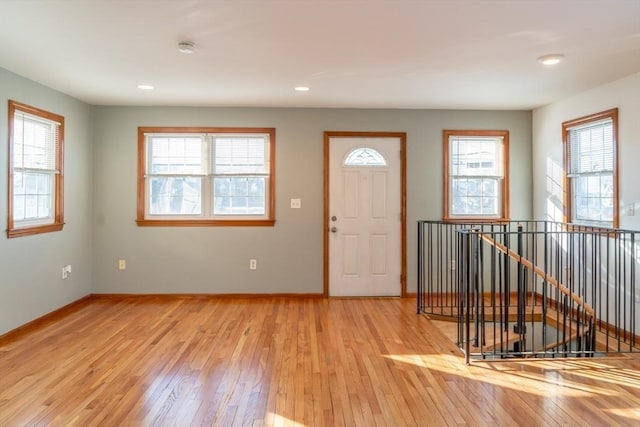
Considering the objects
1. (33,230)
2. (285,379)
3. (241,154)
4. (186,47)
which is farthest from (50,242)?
(285,379)

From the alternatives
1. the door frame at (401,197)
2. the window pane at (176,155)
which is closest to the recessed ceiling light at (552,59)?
the door frame at (401,197)

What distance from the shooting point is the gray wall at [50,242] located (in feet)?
13.4

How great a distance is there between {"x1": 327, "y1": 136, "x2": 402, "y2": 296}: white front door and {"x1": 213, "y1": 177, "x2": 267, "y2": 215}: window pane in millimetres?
926

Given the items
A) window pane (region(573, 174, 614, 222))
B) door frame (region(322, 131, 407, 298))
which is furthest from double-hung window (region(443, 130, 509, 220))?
window pane (region(573, 174, 614, 222))

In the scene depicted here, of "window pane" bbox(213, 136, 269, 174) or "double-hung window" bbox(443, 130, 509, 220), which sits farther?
"double-hung window" bbox(443, 130, 509, 220)

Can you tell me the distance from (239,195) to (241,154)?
535mm

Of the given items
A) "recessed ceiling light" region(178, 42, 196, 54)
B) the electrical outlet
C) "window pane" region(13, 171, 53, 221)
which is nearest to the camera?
"recessed ceiling light" region(178, 42, 196, 54)

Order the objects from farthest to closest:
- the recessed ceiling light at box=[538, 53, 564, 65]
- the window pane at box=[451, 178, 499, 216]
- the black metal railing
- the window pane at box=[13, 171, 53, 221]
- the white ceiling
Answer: the window pane at box=[451, 178, 499, 216], the window pane at box=[13, 171, 53, 221], the black metal railing, the recessed ceiling light at box=[538, 53, 564, 65], the white ceiling

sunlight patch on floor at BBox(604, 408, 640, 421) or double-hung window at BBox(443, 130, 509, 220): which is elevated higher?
double-hung window at BBox(443, 130, 509, 220)

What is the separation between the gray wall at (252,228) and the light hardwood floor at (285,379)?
110cm

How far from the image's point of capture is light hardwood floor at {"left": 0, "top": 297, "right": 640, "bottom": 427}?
8.56 feet

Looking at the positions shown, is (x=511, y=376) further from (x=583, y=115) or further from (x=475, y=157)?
(x=475, y=157)

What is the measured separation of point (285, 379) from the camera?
312 cm

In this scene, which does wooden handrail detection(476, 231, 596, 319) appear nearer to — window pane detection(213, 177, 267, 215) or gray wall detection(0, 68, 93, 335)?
window pane detection(213, 177, 267, 215)
